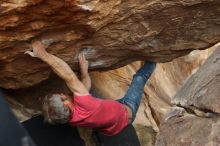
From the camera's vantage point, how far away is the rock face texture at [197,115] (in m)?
4.14

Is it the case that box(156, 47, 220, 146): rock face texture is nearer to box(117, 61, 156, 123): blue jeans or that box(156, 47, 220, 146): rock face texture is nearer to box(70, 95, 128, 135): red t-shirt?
box(70, 95, 128, 135): red t-shirt

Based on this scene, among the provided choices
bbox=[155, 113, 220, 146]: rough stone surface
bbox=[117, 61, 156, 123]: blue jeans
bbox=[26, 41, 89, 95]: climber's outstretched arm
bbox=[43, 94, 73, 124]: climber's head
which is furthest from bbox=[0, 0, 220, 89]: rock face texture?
bbox=[155, 113, 220, 146]: rough stone surface

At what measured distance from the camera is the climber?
5359mm

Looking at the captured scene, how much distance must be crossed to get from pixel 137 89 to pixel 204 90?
2.35 metres

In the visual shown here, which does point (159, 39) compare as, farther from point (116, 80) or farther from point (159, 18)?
point (116, 80)

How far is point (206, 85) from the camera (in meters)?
4.34

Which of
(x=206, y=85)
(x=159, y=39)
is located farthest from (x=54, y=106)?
(x=206, y=85)

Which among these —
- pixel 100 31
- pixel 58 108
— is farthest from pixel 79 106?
pixel 100 31

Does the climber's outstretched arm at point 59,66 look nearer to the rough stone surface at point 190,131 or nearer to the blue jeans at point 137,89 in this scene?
the blue jeans at point 137,89

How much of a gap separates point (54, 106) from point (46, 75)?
508 millimetres

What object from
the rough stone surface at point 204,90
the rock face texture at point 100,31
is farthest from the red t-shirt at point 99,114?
the rough stone surface at point 204,90

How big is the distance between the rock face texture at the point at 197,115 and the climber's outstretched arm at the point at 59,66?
50.7 inches

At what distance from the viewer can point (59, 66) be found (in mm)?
5363

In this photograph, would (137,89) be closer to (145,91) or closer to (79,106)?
(79,106)
